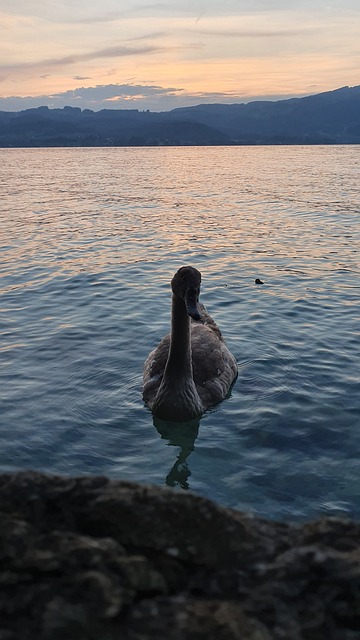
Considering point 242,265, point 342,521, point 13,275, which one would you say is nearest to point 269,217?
point 242,265

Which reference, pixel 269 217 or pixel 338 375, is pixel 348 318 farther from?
pixel 269 217

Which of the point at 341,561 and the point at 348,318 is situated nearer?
the point at 341,561

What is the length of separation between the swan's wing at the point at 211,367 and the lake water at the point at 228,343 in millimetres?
390

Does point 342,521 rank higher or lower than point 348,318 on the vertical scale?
higher

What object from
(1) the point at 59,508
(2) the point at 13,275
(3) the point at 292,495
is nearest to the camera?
(1) the point at 59,508

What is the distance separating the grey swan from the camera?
39.6ft

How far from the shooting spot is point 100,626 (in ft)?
9.83

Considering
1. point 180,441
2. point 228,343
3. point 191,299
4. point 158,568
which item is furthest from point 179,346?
point 158,568

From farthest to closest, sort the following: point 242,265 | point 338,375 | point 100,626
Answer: point 242,265 < point 338,375 < point 100,626

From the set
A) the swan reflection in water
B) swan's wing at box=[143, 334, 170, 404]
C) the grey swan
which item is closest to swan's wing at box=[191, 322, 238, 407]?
the grey swan

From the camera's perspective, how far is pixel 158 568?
3.46 meters

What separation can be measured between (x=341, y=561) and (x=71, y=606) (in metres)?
1.60

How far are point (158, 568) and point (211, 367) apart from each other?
10642 millimetres

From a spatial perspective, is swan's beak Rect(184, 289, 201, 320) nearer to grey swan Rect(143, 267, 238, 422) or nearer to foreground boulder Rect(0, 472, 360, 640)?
grey swan Rect(143, 267, 238, 422)
